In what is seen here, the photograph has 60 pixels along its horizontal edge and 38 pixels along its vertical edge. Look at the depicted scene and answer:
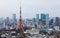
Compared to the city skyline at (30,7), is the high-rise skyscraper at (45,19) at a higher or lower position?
lower

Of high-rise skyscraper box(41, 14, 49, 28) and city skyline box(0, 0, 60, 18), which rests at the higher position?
city skyline box(0, 0, 60, 18)

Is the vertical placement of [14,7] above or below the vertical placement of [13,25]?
above

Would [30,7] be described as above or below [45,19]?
above

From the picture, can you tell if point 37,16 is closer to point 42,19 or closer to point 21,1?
point 42,19

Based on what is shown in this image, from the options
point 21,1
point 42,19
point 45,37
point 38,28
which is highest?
point 21,1

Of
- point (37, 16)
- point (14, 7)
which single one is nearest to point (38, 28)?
point (37, 16)

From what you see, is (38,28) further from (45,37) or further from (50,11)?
(50,11)

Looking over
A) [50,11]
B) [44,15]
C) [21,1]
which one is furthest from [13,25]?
[50,11]
